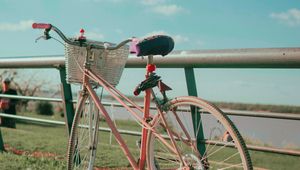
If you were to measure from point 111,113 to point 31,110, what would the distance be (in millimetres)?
19138

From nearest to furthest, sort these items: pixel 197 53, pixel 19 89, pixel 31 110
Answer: pixel 197 53, pixel 19 89, pixel 31 110

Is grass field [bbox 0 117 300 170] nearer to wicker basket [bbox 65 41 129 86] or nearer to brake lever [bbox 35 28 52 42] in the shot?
wicker basket [bbox 65 41 129 86]

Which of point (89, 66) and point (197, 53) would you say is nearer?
point (197, 53)

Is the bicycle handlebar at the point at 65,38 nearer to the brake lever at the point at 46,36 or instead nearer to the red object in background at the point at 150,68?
the brake lever at the point at 46,36

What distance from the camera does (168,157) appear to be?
2760 millimetres

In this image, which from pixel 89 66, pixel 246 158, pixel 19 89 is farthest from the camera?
pixel 19 89

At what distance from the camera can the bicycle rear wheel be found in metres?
3.62

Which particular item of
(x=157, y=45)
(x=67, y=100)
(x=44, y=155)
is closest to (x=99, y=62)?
(x=157, y=45)

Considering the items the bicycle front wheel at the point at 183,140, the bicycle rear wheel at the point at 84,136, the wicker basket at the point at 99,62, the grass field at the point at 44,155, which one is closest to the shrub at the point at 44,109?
the grass field at the point at 44,155

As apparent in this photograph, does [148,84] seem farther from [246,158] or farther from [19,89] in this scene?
[19,89]

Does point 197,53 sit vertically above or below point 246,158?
above

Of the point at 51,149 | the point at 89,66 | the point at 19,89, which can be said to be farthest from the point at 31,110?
the point at 89,66

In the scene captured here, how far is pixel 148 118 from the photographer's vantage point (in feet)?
9.46

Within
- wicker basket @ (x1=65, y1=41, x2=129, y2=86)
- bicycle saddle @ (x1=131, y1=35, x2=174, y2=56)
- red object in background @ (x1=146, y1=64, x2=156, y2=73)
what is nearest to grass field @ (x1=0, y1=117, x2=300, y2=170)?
wicker basket @ (x1=65, y1=41, x2=129, y2=86)
